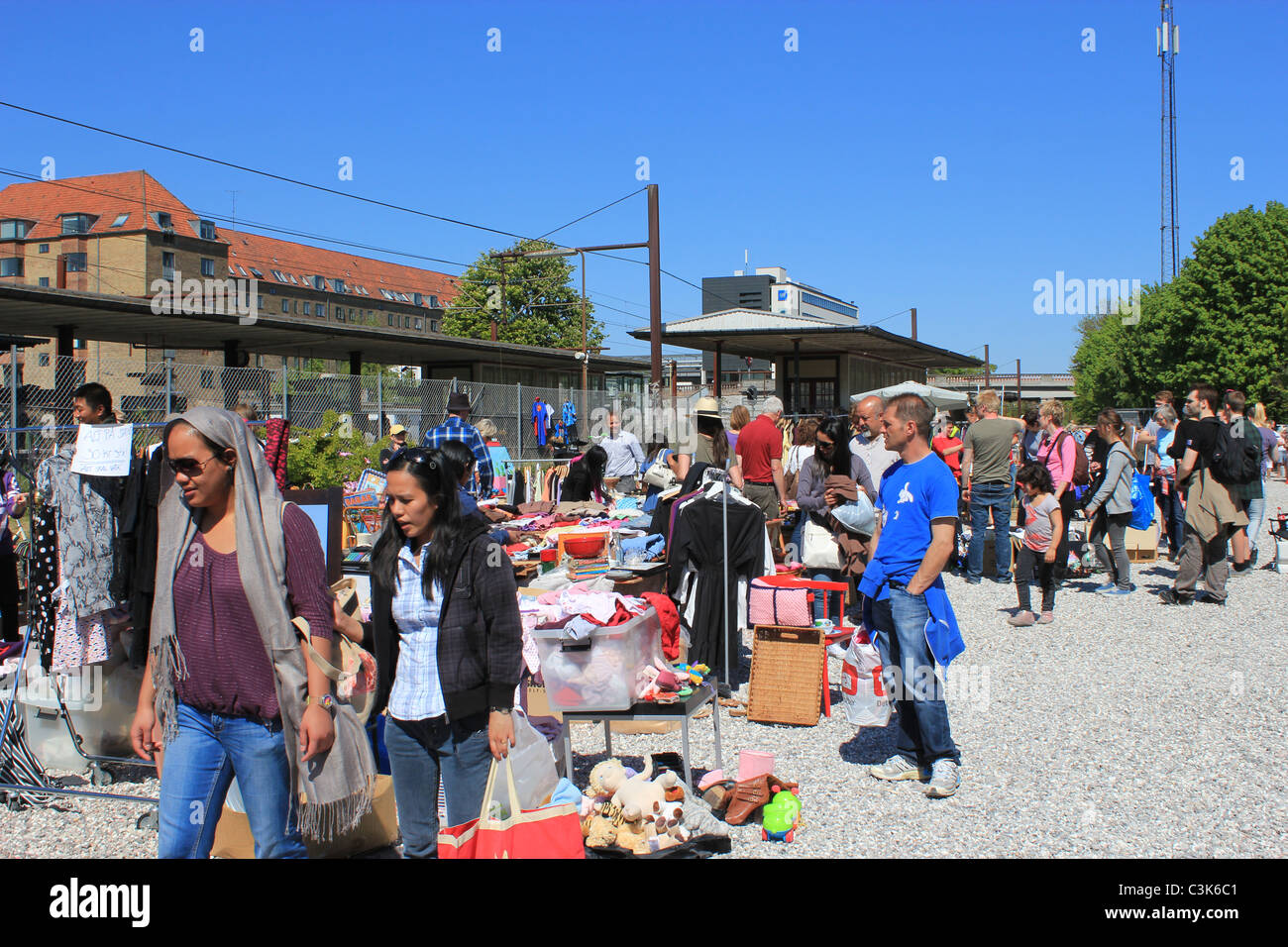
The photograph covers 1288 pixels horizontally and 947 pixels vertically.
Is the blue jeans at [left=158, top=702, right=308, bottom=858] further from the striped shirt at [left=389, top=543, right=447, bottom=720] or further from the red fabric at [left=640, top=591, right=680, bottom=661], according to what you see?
the red fabric at [left=640, top=591, right=680, bottom=661]

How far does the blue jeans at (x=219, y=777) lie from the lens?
9.29 ft

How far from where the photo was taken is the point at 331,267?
111m

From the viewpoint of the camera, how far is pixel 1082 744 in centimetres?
555

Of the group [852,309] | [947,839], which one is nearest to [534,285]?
[852,309]

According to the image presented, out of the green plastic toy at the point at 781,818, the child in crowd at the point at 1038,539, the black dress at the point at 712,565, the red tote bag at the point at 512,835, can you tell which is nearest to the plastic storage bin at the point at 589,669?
the green plastic toy at the point at 781,818

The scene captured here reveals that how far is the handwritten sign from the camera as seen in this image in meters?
5.04

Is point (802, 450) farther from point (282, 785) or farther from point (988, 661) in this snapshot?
point (282, 785)

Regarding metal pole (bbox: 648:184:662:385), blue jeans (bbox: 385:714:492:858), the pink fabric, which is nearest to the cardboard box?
blue jeans (bbox: 385:714:492:858)

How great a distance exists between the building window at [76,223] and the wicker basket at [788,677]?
81709 mm

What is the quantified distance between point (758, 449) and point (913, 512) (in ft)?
14.5

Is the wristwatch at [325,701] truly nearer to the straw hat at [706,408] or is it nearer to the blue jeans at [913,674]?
the blue jeans at [913,674]

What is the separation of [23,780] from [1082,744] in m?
5.77

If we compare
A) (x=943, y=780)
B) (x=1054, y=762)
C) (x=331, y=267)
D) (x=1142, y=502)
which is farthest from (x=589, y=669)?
(x=331, y=267)

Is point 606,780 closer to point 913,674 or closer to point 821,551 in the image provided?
point 913,674
